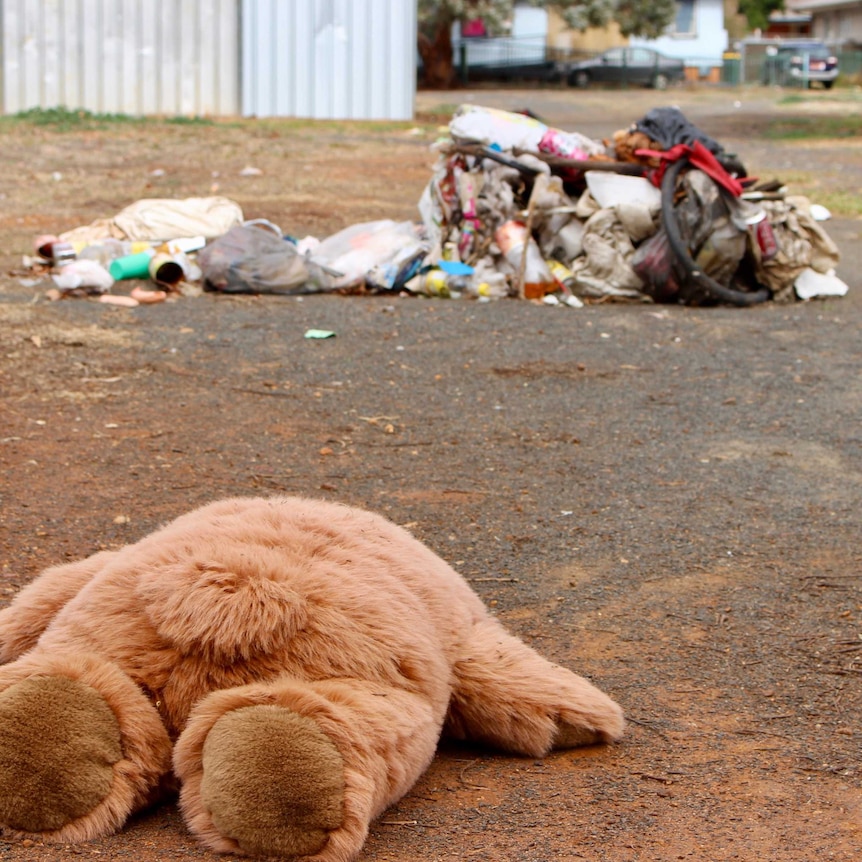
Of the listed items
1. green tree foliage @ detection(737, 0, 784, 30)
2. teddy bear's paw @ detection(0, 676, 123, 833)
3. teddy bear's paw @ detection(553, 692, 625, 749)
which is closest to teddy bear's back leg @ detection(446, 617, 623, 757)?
teddy bear's paw @ detection(553, 692, 625, 749)

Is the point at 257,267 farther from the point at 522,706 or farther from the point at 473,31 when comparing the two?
the point at 473,31

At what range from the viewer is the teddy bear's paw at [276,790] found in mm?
2104

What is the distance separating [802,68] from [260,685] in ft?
156

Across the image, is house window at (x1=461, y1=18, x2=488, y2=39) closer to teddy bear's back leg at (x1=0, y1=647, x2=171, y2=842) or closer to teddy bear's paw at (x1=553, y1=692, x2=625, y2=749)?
teddy bear's paw at (x1=553, y1=692, x2=625, y2=749)

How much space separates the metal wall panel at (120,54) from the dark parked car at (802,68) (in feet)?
100

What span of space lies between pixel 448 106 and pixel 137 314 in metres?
21.7

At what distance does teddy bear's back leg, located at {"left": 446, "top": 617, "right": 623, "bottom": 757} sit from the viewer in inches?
106

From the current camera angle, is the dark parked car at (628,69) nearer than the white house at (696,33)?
Yes

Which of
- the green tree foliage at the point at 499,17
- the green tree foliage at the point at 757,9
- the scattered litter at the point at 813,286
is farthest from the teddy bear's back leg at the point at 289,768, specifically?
the green tree foliage at the point at 757,9

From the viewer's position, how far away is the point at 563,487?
4801 mm

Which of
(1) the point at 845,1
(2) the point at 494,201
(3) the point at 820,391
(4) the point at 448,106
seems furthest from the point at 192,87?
(1) the point at 845,1

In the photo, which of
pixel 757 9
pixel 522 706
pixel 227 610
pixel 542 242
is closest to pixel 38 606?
pixel 227 610

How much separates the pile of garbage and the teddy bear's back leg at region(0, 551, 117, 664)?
5276 millimetres

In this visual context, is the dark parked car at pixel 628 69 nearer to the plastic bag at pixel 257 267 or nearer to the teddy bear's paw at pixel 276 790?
the plastic bag at pixel 257 267
